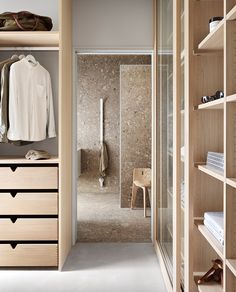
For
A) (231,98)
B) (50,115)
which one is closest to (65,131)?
(50,115)

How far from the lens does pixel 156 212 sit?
3.44 m

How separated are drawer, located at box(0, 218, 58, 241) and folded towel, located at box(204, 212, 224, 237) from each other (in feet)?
5.14

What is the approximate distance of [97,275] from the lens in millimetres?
2719

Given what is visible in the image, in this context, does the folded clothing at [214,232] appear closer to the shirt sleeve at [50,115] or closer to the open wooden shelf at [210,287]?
the open wooden shelf at [210,287]

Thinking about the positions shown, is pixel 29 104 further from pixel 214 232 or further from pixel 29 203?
pixel 214 232

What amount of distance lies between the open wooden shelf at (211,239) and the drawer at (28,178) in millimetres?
1428

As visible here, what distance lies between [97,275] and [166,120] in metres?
1.36

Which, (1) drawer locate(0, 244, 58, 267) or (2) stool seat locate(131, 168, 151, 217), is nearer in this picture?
(1) drawer locate(0, 244, 58, 267)

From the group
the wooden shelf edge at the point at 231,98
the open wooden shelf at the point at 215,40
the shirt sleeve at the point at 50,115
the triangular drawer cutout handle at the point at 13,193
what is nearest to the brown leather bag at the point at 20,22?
the shirt sleeve at the point at 50,115

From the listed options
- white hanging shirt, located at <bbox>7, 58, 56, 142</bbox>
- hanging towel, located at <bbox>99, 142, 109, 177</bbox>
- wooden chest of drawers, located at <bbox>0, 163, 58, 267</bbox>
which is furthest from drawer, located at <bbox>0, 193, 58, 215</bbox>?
hanging towel, located at <bbox>99, 142, 109, 177</bbox>

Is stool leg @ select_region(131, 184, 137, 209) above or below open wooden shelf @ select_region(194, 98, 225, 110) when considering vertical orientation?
below

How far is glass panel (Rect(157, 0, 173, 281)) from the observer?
2.46 metres

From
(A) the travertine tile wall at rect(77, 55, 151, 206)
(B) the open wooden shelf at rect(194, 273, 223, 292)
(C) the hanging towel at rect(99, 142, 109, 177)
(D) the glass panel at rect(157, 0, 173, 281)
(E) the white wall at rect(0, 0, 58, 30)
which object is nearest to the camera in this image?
(B) the open wooden shelf at rect(194, 273, 223, 292)

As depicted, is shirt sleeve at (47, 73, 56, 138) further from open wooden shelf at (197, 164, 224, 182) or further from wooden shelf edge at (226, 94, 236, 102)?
wooden shelf edge at (226, 94, 236, 102)
